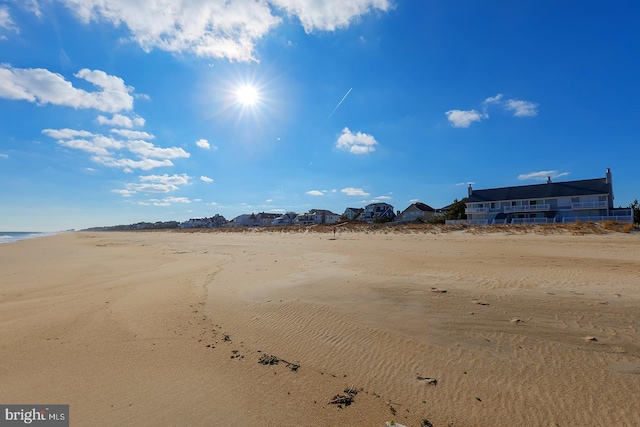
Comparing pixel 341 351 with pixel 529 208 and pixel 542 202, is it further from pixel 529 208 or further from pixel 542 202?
pixel 542 202

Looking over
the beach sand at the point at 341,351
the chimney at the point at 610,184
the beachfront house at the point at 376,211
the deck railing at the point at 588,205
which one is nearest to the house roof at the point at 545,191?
the chimney at the point at 610,184

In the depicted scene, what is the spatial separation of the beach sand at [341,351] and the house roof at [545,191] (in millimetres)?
43095

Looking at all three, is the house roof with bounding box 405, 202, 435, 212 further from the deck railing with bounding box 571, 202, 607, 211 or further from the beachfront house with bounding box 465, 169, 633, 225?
the deck railing with bounding box 571, 202, 607, 211

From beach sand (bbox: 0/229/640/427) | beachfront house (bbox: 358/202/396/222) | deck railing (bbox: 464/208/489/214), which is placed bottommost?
beach sand (bbox: 0/229/640/427)

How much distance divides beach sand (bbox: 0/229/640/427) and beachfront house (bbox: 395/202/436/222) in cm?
6152

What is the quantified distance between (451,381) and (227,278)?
823 centimetres

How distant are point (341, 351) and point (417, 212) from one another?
222 ft

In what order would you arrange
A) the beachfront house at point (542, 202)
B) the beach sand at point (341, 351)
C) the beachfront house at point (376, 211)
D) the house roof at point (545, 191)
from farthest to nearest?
the beachfront house at point (376, 211)
the house roof at point (545, 191)
the beachfront house at point (542, 202)
the beach sand at point (341, 351)

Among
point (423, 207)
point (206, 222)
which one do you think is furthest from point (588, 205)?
point (206, 222)

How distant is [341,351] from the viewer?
4.64 meters

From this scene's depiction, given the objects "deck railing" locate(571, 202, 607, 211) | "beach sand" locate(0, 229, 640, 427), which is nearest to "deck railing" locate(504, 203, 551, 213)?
"deck railing" locate(571, 202, 607, 211)

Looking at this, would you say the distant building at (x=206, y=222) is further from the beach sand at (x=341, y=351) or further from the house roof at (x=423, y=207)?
the beach sand at (x=341, y=351)

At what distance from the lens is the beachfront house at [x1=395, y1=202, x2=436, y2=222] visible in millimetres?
67812

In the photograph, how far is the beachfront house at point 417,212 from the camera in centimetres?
6781
